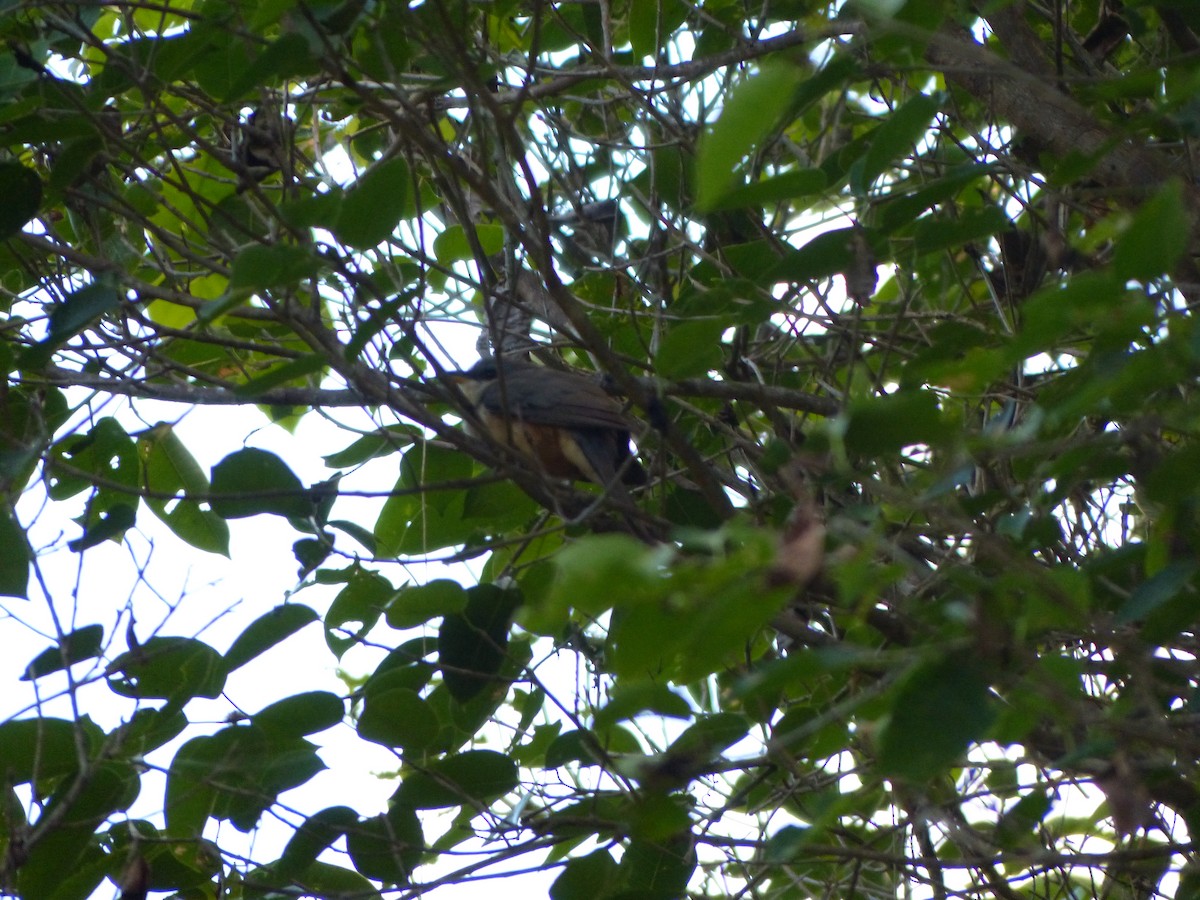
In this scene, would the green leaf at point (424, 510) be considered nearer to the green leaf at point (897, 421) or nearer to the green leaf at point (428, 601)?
the green leaf at point (428, 601)

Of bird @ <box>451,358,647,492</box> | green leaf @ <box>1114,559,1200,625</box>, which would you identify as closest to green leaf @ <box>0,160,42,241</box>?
bird @ <box>451,358,647,492</box>

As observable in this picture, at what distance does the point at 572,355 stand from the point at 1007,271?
1912 millimetres

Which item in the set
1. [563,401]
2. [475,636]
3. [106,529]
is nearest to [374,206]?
[106,529]

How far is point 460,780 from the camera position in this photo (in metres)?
2.77

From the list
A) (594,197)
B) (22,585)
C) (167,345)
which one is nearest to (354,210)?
(22,585)

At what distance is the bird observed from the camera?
175 inches

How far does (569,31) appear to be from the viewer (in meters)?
3.42

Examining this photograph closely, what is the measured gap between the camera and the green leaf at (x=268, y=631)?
267 cm

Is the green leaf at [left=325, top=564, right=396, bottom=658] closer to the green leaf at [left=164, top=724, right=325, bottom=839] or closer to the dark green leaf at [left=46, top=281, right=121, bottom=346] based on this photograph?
the green leaf at [left=164, top=724, right=325, bottom=839]

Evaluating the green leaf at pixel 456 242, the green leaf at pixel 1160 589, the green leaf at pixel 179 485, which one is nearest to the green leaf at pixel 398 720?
the green leaf at pixel 179 485

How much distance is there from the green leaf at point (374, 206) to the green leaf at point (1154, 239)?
114 cm

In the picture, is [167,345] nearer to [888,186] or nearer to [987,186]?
[888,186]

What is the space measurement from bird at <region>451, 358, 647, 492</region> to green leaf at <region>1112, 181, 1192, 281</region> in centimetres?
270

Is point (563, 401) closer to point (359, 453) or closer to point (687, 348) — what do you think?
point (359, 453)
